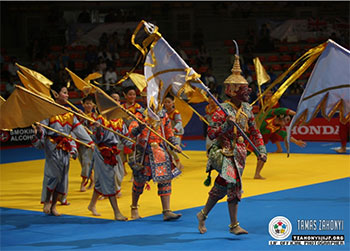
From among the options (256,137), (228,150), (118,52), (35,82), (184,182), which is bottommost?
(184,182)

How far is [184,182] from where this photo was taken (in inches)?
531

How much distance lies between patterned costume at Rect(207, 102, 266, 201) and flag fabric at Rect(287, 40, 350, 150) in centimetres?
84

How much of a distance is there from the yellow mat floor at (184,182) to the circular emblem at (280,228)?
2.12 m

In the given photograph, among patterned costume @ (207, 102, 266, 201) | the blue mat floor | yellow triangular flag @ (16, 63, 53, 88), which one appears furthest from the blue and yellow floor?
yellow triangular flag @ (16, 63, 53, 88)

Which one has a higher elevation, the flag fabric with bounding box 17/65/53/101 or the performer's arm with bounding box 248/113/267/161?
the flag fabric with bounding box 17/65/53/101

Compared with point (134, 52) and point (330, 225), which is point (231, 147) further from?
point (134, 52)

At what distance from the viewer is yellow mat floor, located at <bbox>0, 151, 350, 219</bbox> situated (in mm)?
11109

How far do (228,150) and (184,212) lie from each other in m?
2.16

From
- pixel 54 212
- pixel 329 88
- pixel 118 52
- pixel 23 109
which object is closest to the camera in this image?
pixel 23 109

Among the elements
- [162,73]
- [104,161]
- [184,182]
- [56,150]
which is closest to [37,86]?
[56,150]

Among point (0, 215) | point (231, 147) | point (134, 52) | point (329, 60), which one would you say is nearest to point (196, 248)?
point (231, 147)

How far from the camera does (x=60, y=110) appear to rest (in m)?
8.95

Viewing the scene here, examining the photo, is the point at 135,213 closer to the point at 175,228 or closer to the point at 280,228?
the point at 175,228

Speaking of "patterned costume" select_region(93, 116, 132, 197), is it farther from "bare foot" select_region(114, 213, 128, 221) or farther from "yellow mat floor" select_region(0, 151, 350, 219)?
"yellow mat floor" select_region(0, 151, 350, 219)
